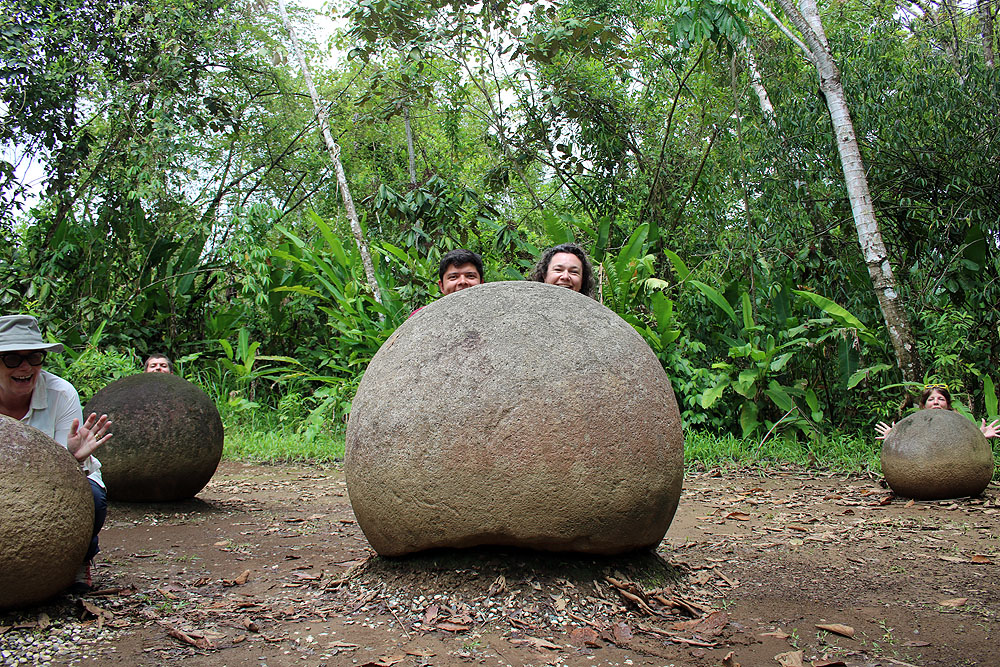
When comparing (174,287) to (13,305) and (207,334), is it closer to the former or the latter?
(207,334)

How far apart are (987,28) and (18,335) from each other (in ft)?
34.4

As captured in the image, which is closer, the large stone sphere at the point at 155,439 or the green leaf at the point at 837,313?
the large stone sphere at the point at 155,439

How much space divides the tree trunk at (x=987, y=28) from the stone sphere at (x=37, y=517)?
9.44 metres

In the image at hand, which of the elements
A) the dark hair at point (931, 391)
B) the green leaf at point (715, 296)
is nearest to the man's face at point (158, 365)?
the green leaf at point (715, 296)

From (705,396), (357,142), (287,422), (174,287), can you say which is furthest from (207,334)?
(705,396)

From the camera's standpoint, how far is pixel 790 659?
9.96 feet

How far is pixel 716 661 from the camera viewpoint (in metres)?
3.04

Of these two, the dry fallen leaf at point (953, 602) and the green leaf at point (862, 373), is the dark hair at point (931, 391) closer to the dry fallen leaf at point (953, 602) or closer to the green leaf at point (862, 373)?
the green leaf at point (862, 373)

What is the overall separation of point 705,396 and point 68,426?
6.74 metres

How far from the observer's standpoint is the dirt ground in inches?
123

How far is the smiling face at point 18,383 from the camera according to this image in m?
3.82

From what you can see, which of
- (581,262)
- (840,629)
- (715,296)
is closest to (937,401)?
(715,296)

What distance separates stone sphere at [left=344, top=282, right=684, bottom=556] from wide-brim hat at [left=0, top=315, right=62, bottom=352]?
159 cm

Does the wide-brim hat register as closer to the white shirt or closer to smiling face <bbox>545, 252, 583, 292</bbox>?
the white shirt
